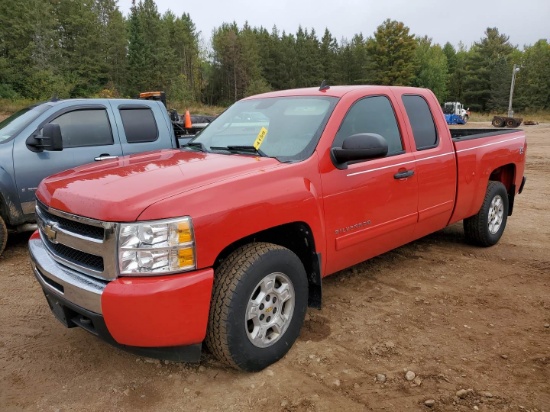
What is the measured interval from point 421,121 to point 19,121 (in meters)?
4.60

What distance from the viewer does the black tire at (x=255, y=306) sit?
2553 mm

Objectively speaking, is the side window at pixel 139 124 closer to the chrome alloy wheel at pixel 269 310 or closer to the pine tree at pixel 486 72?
the chrome alloy wheel at pixel 269 310

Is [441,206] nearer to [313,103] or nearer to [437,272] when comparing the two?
[437,272]

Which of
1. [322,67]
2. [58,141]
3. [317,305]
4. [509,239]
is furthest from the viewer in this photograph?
[322,67]

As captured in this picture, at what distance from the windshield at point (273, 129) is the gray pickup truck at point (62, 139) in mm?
1851

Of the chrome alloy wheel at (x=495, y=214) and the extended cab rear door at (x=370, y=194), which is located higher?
the extended cab rear door at (x=370, y=194)

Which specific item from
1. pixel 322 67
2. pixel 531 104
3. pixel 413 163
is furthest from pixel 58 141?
pixel 531 104

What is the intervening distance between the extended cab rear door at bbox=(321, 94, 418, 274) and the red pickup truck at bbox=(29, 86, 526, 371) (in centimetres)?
1

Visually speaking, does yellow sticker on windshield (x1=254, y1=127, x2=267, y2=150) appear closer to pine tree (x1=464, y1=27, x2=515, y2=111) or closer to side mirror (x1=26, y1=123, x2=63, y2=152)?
side mirror (x1=26, y1=123, x2=63, y2=152)

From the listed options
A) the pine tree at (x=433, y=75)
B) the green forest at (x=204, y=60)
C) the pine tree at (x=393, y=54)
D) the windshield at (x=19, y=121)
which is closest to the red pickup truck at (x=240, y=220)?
the windshield at (x=19, y=121)

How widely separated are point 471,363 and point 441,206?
1.79 m

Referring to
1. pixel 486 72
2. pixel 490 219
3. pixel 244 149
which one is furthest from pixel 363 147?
pixel 486 72

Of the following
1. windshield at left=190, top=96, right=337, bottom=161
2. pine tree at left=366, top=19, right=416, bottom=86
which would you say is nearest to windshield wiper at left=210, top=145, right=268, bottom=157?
windshield at left=190, top=96, right=337, bottom=161

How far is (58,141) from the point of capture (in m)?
4.91
